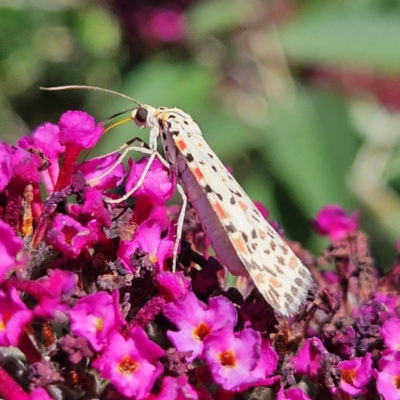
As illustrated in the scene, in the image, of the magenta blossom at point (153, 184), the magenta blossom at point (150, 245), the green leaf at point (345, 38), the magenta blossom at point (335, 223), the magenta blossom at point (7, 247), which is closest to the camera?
the magenta blossom at point (7, 247)

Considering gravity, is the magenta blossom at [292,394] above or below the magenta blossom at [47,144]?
below

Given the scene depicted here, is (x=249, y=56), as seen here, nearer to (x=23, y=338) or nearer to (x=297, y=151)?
(x=297, y=151)

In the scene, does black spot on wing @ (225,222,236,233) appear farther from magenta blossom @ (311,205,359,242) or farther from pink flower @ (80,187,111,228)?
magenta blossom @ (311,205,359,242)

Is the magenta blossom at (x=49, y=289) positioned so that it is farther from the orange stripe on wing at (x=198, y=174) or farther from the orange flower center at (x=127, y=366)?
the orange stripe on wing at (x=198, y=174)

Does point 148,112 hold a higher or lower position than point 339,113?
higher

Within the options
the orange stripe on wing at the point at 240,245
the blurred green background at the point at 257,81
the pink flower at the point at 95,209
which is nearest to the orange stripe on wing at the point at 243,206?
the orange stripe on wing at the point at 240,245

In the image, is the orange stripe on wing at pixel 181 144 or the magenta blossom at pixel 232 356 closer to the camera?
the magenta blossom at pixel 232 356

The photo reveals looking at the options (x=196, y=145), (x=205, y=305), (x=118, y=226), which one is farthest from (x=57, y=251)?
(x=196, y=145)

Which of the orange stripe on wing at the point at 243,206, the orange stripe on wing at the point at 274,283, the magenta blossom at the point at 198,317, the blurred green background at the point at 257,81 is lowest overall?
the blurred green background at the point at 257,81
